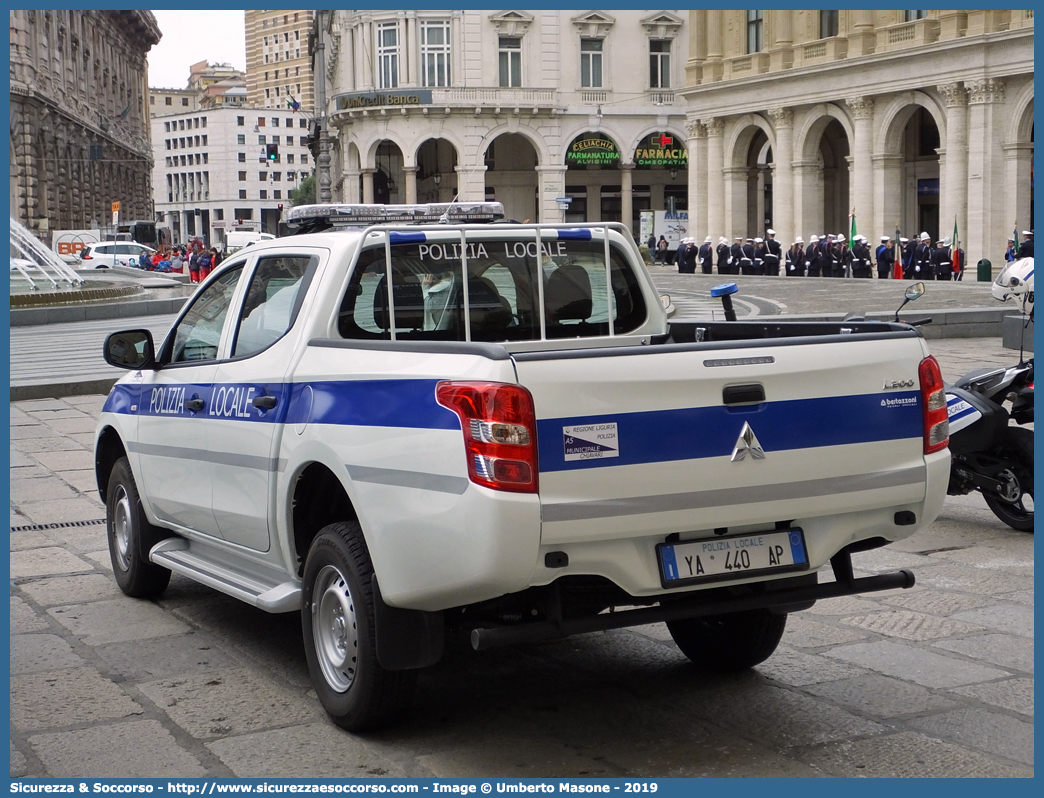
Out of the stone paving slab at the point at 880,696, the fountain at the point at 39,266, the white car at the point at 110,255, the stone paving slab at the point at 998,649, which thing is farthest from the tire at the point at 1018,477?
the white car at the point at 110,255

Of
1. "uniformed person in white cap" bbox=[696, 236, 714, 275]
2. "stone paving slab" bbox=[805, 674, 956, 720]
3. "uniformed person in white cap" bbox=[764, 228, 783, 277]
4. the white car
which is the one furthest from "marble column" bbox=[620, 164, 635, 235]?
"stone paving slab" bbox=[805, 674, 956, 720]

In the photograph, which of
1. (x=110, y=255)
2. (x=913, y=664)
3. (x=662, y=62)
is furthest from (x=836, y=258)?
(x=913, y=664)

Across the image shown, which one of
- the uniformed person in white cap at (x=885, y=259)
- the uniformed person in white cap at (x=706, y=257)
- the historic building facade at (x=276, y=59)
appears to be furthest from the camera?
the historic building facade at (x=276, y=59)

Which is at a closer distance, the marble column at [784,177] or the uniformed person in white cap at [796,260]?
the uniformed person in white cap at [796,260]

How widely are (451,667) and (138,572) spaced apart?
1904mm

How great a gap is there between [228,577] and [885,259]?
4159 cm

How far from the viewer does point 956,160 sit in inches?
1788

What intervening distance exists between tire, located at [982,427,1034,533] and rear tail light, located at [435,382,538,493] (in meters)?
4.88

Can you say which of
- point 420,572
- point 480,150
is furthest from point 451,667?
point 480,150

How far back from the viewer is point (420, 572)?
4.21 meters

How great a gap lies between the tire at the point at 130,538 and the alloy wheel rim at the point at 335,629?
1.99 m

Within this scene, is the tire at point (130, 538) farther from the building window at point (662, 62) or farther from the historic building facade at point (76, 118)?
the building window at point (662, 62)

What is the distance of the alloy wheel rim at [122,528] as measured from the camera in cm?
675

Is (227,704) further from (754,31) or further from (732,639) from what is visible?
(754,31)
